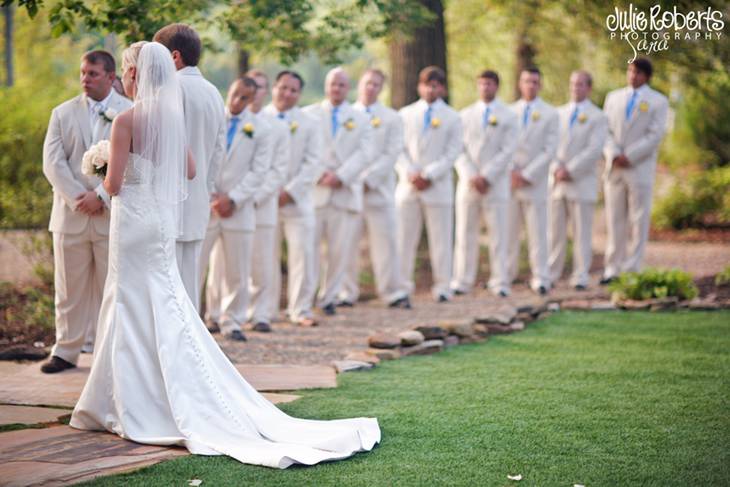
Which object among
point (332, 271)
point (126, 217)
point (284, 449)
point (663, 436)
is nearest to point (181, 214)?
point (126, 217)

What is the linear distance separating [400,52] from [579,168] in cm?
299

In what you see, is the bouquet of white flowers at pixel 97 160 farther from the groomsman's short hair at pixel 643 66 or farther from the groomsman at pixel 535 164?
the groomsman's short hair at pixel 643 66

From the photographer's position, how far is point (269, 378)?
23.7ft

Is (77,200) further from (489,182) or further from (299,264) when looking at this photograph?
(489,182)

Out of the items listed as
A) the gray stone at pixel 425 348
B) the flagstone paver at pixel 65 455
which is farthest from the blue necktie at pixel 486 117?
the flagstone paver at pixel 65 455

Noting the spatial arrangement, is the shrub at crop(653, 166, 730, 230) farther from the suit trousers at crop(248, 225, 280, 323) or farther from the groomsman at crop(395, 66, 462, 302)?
the suit trousers at crop(248, 225, 280, 323)

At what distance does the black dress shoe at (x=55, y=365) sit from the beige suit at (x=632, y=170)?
756cm

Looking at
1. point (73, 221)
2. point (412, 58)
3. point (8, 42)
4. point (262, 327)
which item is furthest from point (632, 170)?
point (8, 42)

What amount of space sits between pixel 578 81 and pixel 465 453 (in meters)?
7.97

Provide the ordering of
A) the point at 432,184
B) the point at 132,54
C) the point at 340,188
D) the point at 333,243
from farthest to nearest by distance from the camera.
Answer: the point at 432,184
the point at 333,243
the point at 340,188
the point at 132,54

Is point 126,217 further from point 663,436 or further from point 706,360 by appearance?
point 706,360

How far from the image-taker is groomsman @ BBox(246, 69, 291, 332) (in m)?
9.30

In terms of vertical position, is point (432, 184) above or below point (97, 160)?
below

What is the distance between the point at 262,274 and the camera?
957 centimetres
